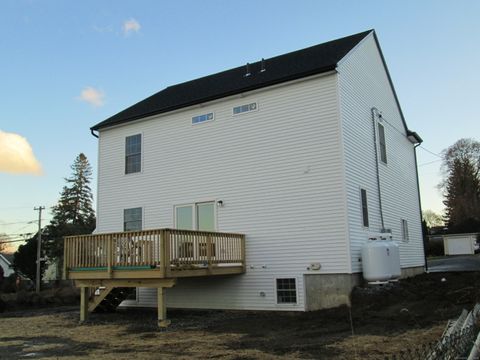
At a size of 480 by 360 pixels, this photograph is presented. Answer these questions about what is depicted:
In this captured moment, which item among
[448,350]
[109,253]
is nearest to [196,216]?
[109,253]

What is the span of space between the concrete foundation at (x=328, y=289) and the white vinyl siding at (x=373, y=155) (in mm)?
367

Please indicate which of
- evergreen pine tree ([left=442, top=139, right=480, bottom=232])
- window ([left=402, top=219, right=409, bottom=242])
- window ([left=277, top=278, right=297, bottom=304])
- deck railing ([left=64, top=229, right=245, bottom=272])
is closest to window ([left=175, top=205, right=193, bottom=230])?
deck railing ([left=64, top=229, right=245, bottom=272])

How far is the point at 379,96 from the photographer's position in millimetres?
17047

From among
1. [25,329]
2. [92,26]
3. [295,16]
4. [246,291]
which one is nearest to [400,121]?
[295,16]

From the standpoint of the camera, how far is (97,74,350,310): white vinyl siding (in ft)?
42.0

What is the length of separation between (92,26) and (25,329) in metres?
8.89

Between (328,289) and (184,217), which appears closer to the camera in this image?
(328,289)

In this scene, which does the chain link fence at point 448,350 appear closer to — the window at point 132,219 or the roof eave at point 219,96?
the roof eave at point 219,96

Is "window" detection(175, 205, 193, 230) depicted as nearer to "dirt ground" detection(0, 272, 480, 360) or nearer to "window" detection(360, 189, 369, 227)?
"dirt ground" detection(0, 272, 480, 360)

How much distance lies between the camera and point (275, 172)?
13.7 meters

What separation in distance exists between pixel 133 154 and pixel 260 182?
550cm

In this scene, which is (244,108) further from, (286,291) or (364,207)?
(286,291)

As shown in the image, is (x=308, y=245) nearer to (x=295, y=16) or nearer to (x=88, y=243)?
(x=88, y=243)

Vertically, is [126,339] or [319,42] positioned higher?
[319,42]
